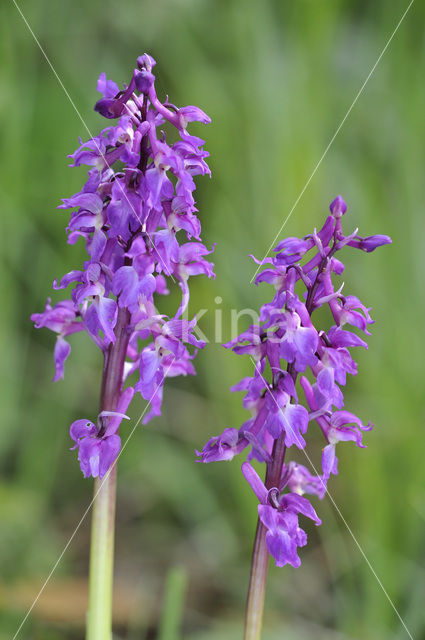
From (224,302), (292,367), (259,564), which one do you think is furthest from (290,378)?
(224,302)

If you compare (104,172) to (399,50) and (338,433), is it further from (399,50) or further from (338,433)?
(399,50)

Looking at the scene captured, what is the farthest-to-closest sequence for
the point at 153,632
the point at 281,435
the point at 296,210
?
the point at 296,210 < the point at 153,632 < the point at 281,435

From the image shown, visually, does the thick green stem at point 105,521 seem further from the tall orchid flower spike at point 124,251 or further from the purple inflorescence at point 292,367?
the purple inflorescence at point 292,367

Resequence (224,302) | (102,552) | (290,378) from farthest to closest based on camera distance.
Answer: (224,302)
(102,552)
(290,378)

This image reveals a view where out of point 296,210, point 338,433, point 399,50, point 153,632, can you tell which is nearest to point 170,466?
point 153,632

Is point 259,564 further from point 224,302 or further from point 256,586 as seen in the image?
point 224,302

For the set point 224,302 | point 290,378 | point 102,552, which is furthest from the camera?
point 224,302
